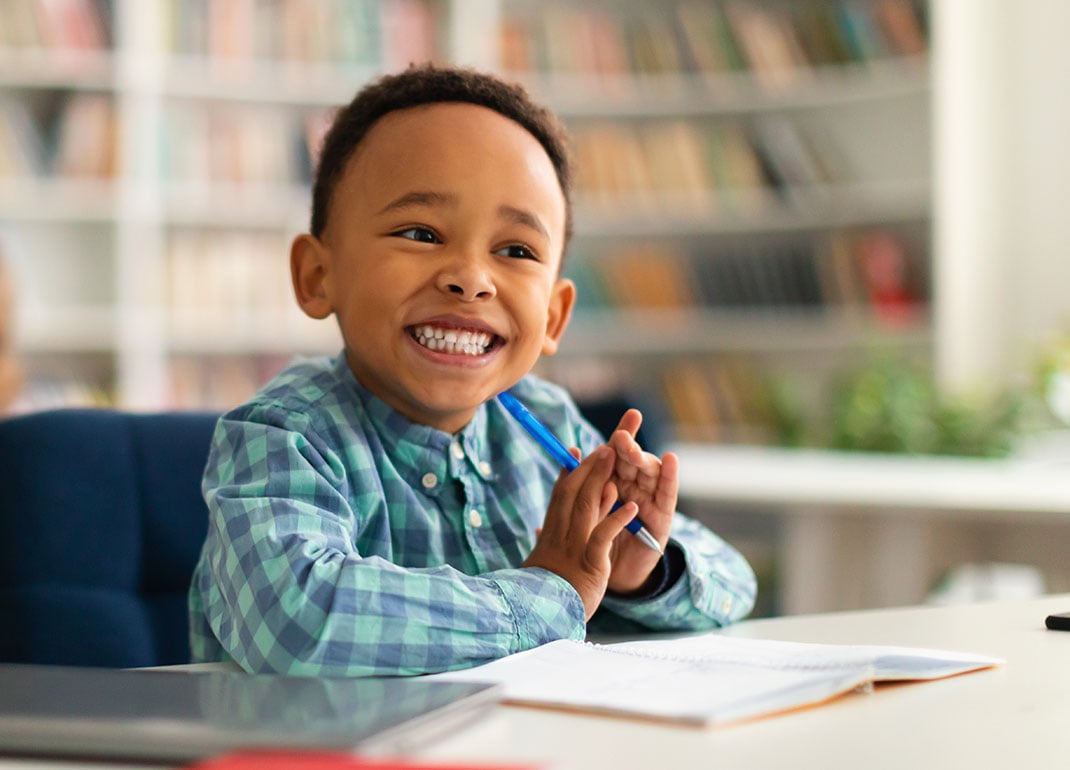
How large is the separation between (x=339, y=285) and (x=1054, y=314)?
367 centimetres

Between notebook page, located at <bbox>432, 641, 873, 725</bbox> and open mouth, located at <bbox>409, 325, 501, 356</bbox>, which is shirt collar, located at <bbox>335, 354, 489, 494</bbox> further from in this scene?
notebook page, located at <bbox>432, 641, 873, 725</bbox>

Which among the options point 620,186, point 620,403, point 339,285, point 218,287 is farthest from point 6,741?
point 620,186

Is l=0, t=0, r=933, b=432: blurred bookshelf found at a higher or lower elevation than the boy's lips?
higher

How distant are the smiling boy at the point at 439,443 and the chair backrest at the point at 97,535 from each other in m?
0.25

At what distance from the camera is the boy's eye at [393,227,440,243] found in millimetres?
1057

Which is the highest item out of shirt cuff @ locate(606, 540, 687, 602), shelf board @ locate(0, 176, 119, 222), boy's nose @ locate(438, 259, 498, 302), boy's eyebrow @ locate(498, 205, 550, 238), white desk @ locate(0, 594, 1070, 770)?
shelf board @ locate(0, 176, 119, 222)

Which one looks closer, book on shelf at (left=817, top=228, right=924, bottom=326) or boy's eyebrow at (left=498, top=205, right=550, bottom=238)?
boy's eyebrow at (left=498, top=205, right=550, bottom=238)

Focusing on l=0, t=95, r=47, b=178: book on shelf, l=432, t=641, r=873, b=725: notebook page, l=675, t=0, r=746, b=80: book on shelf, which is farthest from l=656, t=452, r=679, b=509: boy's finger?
l=675, t=0, r=746, b=80: book on shelf

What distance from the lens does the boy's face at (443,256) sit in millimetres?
1046

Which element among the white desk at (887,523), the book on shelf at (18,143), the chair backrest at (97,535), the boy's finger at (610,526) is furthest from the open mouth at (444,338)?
the book on shelf at (18,143)

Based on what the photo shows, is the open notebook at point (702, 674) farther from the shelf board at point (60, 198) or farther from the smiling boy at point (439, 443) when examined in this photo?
the shelf board at point (60, 198)

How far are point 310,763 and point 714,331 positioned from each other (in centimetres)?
416

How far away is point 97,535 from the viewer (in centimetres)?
131

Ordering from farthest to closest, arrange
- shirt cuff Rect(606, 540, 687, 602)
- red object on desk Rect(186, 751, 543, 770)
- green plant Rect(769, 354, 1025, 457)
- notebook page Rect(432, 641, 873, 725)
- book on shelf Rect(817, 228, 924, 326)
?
book on shelf Rect(817, 228, 924, 326) < green plant Rect(769, 354, 1025, 457) < shirt cuff Rect(606, 540, 687, 602) < notebook page Rect(432, 641, 873, 725) < red object on desk Rect(186, 751, 543, 770)
